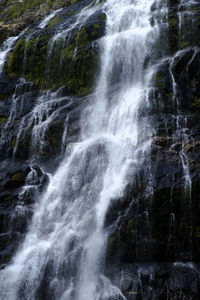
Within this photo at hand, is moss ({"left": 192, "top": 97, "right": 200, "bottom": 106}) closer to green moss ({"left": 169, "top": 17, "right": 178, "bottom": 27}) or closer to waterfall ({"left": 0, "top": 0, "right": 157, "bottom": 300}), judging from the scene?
waterfall ({"left": 0, "top": 0, "right": 157, "bottom": 300})

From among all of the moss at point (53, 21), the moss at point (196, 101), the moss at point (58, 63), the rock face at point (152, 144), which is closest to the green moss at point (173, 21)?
the rock face at point (152, 144)

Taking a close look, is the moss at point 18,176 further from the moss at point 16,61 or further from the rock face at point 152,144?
the moss at point 16,61

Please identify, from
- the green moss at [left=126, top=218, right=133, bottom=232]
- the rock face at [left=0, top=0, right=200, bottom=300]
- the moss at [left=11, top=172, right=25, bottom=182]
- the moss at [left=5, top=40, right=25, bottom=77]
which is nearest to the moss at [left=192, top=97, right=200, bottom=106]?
the rock face at [left=0, top=0, right=200, bottom=300]

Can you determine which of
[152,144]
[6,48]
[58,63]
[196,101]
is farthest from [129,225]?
[6,48]

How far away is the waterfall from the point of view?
10.4 metres

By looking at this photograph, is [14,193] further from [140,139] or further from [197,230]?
[197,230]

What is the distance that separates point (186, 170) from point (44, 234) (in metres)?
5.38

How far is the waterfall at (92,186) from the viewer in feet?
34.2

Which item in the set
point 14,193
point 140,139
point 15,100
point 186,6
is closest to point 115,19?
point 186,6

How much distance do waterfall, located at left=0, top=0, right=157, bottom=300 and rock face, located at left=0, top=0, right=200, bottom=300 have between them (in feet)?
1.36

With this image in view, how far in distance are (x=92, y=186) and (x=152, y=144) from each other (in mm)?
2669

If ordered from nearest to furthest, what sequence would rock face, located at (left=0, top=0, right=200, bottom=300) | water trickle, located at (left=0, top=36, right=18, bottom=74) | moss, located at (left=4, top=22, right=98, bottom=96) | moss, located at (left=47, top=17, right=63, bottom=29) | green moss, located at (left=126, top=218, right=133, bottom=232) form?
1. rock face, located at (left=0, top=0, right=200, bottom=300)
2. green moss, located at (left=126, top=218, right=133, bottom=232)
3. moss, located at (left=4, top=22, right=98, bottom=96)
4. water trickle, located at (left=0, top=36, right=18, bottom=74)
5. moss, located at (left=47, top=17, right=63, bottom=29)

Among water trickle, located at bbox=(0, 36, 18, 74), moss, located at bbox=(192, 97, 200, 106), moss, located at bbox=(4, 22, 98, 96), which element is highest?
water trickle, located at bbox=(0, 36, 18, 74)

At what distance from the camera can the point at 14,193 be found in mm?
13766
